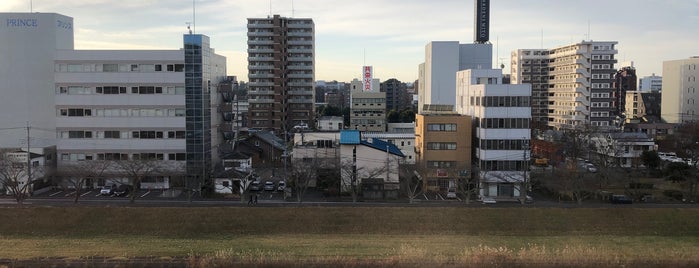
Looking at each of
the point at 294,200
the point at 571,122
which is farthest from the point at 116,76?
the point at 571,122

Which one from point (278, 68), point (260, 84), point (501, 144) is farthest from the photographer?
point (260, 84)

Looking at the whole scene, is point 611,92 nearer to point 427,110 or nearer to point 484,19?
point 484,19

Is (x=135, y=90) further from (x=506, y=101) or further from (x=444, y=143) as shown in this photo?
(x=506, y=101)

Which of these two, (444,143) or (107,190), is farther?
(444,143)

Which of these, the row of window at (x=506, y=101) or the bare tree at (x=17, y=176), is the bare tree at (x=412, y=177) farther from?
the bare tree at (x=17, y=176)

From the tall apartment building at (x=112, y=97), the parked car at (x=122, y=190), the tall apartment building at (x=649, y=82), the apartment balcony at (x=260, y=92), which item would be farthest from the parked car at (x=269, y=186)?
the tall apartment building at (x=649, y=82)

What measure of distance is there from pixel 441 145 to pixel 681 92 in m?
40.6

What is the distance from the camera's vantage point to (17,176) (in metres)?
25.2

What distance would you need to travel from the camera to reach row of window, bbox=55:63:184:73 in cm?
2862

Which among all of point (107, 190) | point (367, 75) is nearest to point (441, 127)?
point (107, 190)

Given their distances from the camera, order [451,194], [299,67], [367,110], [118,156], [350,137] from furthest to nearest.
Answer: [299,67], [367,110], [118,156], [350,137], [451,194]

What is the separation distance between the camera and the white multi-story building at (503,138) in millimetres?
26312

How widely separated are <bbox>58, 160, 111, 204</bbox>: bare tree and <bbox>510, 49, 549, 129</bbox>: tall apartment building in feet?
144

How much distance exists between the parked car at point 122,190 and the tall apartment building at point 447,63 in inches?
1085
